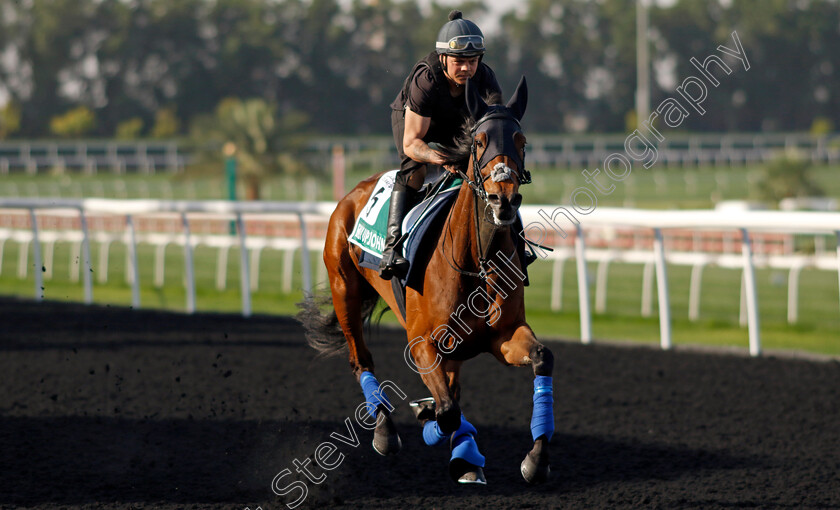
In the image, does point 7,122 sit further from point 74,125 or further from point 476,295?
point 476,295

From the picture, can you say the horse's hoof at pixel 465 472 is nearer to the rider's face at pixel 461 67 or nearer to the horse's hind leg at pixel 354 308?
the horse's hind leg at pixel 354 308

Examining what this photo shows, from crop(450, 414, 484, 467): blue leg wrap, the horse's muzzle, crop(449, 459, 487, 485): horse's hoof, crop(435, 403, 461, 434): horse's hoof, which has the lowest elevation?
crop(449, 459, 487, 485): horse's hoof

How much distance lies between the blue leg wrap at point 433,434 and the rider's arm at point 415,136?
42.2 inches

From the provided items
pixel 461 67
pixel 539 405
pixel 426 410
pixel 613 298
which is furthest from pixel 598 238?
pixel 539 405

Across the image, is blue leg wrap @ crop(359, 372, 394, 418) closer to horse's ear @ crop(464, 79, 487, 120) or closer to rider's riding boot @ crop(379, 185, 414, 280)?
rider's riding boot @ crop(379, 185, 414, 280)

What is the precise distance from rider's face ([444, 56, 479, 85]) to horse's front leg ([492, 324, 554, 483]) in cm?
110

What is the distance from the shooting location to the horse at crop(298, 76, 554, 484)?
3848 millimetres

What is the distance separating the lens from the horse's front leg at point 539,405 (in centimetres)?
394

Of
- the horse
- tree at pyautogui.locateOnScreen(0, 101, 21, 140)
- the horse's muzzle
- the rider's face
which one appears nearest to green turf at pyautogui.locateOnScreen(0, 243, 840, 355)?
the horse

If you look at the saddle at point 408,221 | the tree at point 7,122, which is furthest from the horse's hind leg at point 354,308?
the tree at point 7,122

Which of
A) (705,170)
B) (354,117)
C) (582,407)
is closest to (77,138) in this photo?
(354,117)

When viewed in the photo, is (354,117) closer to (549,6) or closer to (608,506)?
(549,6)

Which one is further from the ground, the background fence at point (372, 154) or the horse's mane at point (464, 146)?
the horse's mane at point (464, 146)

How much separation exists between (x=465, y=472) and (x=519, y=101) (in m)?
1.44
